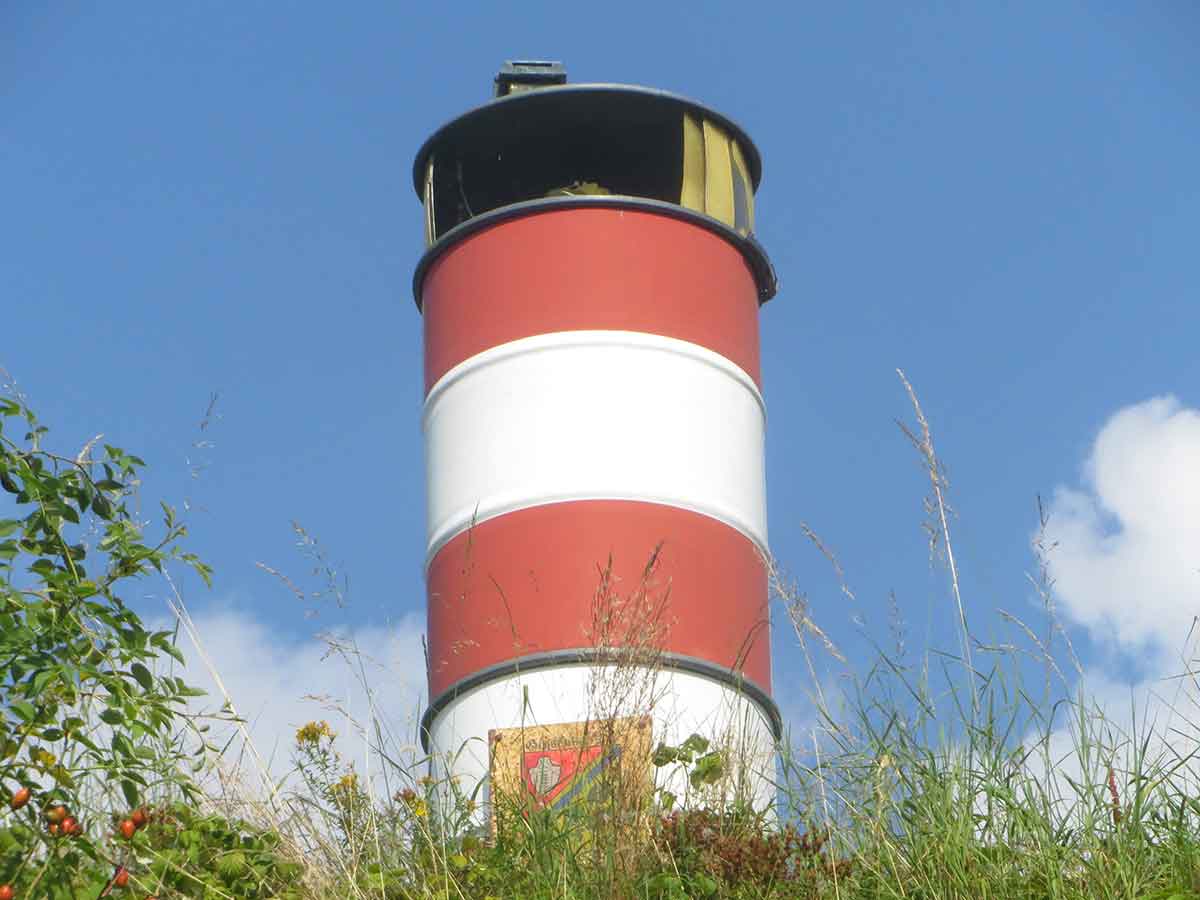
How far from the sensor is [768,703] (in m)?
8.09

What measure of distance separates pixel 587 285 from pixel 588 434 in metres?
0.71

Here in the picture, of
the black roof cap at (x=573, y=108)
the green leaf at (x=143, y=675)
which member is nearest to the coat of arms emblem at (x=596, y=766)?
the green leaf at (x=143, y=675)

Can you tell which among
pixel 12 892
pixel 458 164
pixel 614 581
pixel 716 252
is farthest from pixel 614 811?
pixel 458 164

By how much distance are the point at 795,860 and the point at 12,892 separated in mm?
1938

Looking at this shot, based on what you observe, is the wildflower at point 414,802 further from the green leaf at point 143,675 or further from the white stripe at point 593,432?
the white stripe at point 593,432

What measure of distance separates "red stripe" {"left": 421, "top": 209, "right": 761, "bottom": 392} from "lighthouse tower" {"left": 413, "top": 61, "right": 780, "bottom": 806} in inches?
0.4

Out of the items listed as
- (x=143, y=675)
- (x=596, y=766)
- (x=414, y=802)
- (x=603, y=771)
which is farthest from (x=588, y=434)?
(x=143, y=675)

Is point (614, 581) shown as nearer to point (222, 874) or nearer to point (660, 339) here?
point (660, 339)

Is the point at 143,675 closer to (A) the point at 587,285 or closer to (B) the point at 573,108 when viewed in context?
(A) the point at 587,285

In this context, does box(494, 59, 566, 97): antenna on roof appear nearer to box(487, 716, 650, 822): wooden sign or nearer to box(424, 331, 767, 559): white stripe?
box(424, 331, 767, 559): white stripe

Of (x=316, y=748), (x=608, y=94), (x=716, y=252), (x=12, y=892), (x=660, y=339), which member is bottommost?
(x=12, y=892)

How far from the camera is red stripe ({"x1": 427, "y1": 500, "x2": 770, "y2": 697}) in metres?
7.87

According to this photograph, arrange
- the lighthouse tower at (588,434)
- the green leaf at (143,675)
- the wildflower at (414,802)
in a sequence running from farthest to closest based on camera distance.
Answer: the lighthouse tower at (588,434) → the wildflower at (414,802) → the green leaf at (143,675)

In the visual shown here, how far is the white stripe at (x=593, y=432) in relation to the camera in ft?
26.8
